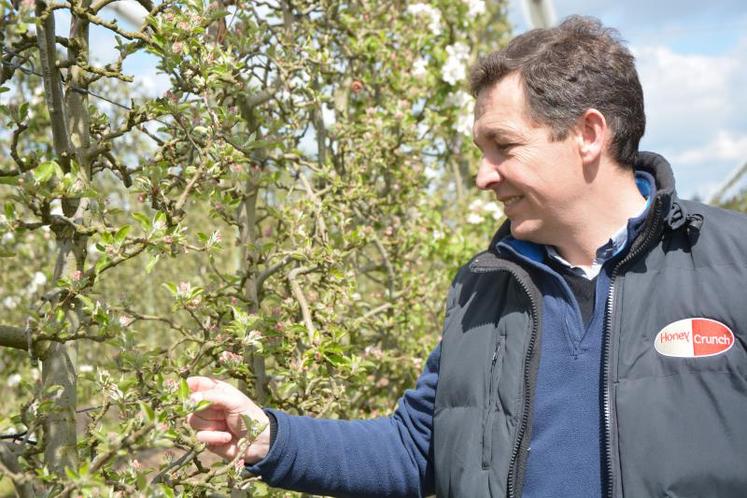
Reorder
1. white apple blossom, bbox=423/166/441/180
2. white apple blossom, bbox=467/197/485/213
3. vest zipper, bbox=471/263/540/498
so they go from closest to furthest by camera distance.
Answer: vest zipper, bbox=471/263/540/498, white apple blossom, bbox=423/166/441/180, white apple blossom, bbox=467/197/485/213

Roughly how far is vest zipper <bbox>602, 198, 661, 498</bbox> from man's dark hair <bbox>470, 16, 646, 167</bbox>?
0.82 feet

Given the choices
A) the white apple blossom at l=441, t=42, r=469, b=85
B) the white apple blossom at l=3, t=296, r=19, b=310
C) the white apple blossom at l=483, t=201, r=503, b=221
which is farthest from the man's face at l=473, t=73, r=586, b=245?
the white apple blossom at l=3, t=296, r=19, b=310

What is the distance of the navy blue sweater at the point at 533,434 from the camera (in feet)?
6.66

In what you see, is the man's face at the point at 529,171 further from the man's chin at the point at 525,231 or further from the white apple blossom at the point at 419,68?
the white apple blossom at the point at 419,68

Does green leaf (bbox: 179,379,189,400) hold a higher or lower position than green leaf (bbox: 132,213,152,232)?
lower

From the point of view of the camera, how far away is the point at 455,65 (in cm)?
488

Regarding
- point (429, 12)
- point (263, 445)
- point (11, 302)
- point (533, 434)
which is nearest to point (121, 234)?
point (263, 445)

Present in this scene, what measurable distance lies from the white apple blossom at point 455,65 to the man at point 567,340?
245 centimetres

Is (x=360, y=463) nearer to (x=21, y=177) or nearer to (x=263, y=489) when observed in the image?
(x=263, y=489)

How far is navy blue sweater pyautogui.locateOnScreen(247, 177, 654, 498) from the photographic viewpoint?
203cm

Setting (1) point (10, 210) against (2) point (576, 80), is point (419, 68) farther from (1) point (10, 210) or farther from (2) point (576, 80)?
(1) point (10, 210)

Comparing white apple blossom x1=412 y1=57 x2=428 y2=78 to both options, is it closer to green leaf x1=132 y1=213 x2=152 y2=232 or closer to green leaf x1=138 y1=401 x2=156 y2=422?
green leaf x1=132 y1=213 x2=152 y2=232

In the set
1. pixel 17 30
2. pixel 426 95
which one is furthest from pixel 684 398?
pixel 426 95

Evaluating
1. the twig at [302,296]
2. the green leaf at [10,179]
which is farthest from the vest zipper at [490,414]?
the green leaf at [10,179]
